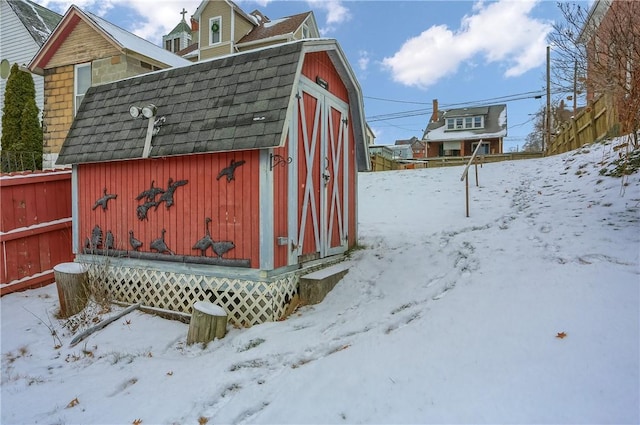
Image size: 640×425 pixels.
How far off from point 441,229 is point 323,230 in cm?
288

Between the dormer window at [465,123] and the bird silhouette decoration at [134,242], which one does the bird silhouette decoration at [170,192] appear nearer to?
the bird silhouette decoration at [134,242]

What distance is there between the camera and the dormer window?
3316cm

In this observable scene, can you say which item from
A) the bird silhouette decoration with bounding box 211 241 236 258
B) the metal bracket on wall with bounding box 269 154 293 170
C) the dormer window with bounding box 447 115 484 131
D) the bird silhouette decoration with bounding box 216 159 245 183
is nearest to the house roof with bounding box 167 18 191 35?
the dormer window with bounding box 447 115 484 131

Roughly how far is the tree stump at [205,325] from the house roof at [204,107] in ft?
6.26

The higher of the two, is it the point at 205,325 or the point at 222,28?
the point at 222,28

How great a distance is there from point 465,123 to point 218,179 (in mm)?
33279

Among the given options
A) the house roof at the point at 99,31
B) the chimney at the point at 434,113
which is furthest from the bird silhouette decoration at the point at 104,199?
the chimney at the point at 434,113

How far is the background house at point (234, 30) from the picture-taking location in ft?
57.4

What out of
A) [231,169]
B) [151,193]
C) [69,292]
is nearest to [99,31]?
[151,193]

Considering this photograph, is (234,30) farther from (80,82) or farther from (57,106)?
(57,106)

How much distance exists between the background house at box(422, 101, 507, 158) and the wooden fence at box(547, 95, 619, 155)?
16.7m

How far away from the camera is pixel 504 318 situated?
129 inches

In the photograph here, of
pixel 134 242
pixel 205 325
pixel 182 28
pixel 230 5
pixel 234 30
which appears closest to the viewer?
pixel 205 325

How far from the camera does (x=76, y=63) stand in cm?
1104
